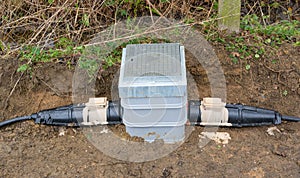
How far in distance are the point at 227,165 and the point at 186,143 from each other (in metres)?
0.29

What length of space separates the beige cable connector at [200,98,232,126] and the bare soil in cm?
8

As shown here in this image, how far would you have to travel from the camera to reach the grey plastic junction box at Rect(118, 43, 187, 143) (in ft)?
6.18

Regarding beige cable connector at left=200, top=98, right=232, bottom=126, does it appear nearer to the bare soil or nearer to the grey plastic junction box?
the bare soil

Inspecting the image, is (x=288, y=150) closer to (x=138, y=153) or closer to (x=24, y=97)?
(x=138, y=153)

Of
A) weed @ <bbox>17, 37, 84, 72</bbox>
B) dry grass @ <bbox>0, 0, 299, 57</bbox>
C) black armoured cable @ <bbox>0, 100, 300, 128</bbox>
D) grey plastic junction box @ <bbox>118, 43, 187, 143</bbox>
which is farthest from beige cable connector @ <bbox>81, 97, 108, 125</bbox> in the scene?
dry grass @ <bbox>0, 0, 299, 57</bbox>

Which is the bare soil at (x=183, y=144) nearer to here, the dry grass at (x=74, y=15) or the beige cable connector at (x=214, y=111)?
the beige cable connector at (x=214, y=111)

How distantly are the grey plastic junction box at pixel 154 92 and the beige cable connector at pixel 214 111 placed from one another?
0.70 feet

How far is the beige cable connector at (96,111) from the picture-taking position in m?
2.23

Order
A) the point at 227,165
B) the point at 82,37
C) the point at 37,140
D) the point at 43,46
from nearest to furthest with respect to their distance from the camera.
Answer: the point at 227,165 < the point at 37,140 < the point at 43,46 < the point at 82,37

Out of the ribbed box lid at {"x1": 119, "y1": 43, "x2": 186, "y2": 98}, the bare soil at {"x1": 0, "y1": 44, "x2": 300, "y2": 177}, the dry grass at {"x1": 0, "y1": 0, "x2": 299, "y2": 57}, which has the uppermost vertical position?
the dry grass at {"x1": 0, "y1": 0, "x2": 299, "y2": 57}

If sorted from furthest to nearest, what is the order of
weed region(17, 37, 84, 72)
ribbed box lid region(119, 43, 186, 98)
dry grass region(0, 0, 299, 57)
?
dry grass region(0, 0, 299, 57)
weed region(17, 37, 84, 72)
ribbed box lid region(119, 43, 186, 98)

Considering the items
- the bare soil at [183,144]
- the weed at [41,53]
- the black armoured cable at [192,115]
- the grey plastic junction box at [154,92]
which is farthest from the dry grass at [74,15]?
the grey plastic junction box at [154,92]

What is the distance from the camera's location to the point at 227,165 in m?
1.94

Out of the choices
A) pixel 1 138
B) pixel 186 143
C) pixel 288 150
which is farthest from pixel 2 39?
pixel 288 150
